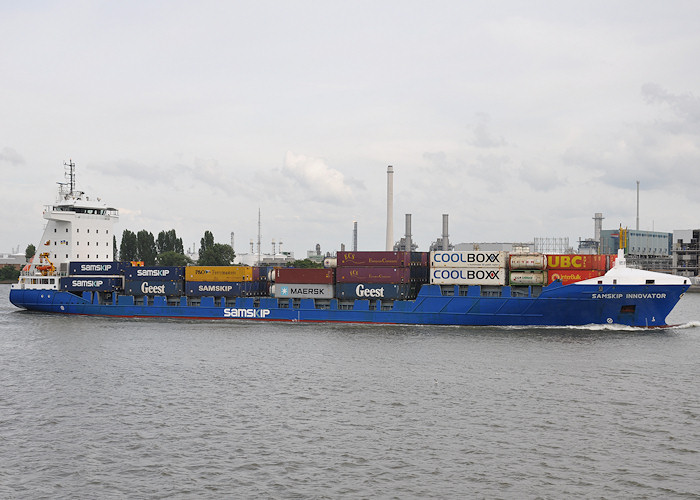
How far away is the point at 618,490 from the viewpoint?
19.2 meters

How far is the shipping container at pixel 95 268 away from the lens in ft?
207

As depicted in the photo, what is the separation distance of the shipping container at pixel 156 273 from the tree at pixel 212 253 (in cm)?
8062

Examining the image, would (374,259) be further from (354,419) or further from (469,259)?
(354,419)

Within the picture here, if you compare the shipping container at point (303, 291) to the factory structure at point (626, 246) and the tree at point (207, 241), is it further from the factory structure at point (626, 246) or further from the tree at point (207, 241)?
the tree at point (207, 241)

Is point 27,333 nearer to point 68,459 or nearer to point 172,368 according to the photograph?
point 172,368

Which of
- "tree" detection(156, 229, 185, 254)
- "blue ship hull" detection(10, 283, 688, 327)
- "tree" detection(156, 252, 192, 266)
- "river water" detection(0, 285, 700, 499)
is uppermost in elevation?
"tree" detection(156, 229, 185, 254)

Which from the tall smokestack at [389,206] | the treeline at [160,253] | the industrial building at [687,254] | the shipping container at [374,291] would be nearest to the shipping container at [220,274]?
the shipping container at [374,291]

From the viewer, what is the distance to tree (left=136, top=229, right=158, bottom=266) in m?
144

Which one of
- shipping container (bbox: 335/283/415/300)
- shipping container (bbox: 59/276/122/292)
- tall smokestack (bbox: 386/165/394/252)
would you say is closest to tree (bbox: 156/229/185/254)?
tall smokestack (bbox: 386/165/394/252)

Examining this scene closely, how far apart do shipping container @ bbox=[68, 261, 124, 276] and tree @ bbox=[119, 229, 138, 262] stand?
264 ft

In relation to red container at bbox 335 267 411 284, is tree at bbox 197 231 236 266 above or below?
above

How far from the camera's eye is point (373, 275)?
2138 inches

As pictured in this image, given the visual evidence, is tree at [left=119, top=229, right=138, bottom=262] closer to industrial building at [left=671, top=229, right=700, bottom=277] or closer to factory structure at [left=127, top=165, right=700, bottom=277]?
factory structure at [left=127, top=165, right=700, bottom=277]

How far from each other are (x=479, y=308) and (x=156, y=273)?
100 ft
